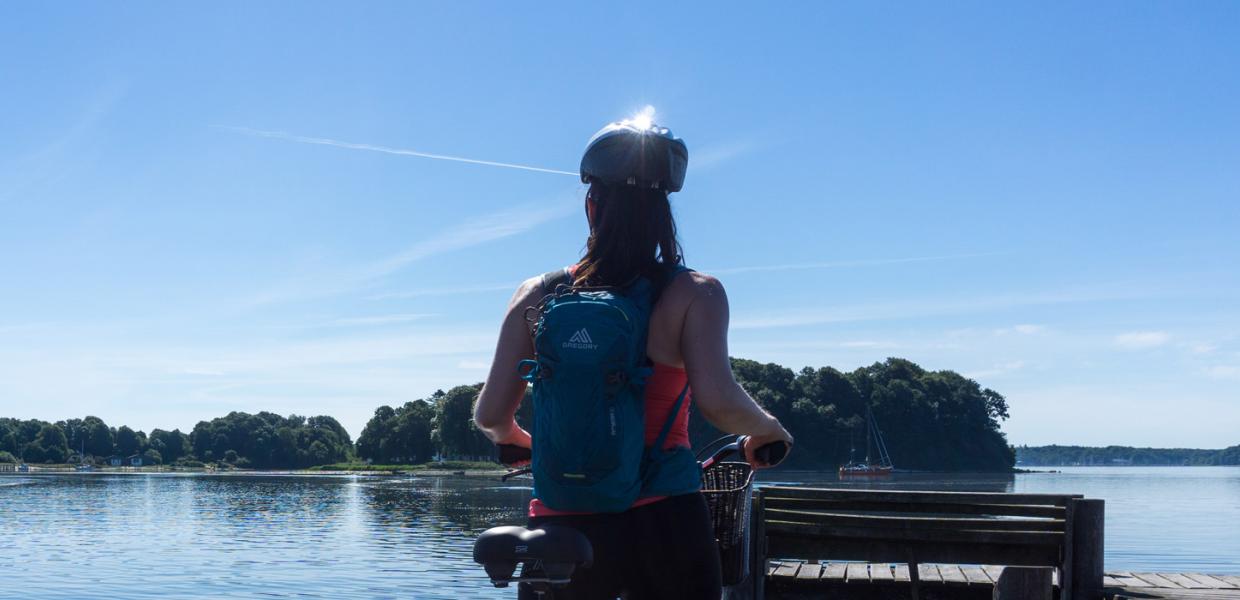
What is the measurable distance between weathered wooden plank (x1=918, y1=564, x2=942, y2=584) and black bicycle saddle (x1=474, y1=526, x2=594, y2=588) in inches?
244

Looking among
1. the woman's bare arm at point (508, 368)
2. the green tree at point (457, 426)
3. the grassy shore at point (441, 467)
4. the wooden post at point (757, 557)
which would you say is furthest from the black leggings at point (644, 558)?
the grassy shore at point (441, 467)

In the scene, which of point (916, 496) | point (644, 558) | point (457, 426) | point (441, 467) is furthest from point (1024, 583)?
point (441, 467)

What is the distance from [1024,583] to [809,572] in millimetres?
1539

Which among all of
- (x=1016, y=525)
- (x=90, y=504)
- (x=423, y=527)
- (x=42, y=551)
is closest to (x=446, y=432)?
(x=90, y=504)

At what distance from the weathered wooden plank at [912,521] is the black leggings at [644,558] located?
5301 mm

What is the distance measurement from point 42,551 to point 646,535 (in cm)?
3636

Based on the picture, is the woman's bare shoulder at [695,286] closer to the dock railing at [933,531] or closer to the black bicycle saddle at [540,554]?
the black bicycle saddle at [540,554]

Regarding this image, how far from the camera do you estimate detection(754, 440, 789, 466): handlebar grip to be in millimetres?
2856

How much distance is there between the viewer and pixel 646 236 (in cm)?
286

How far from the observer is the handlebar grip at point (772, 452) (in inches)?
112

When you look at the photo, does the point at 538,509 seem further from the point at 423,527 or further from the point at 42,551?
the point at 423,527

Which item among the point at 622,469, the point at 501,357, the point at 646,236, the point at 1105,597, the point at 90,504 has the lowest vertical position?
the point at 90,504

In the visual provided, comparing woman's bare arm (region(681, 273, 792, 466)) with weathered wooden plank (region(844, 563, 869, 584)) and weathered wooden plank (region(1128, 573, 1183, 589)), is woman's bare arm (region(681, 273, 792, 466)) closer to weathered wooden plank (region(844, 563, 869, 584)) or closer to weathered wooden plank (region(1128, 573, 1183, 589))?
weathered wooden plank (region(844, 563, 869, 584))

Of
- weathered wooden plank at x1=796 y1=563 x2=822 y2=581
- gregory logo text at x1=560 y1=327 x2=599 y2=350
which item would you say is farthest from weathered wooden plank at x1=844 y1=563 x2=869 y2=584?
gregory logo text at x1=560 y1=327 x2=599 y2=350
